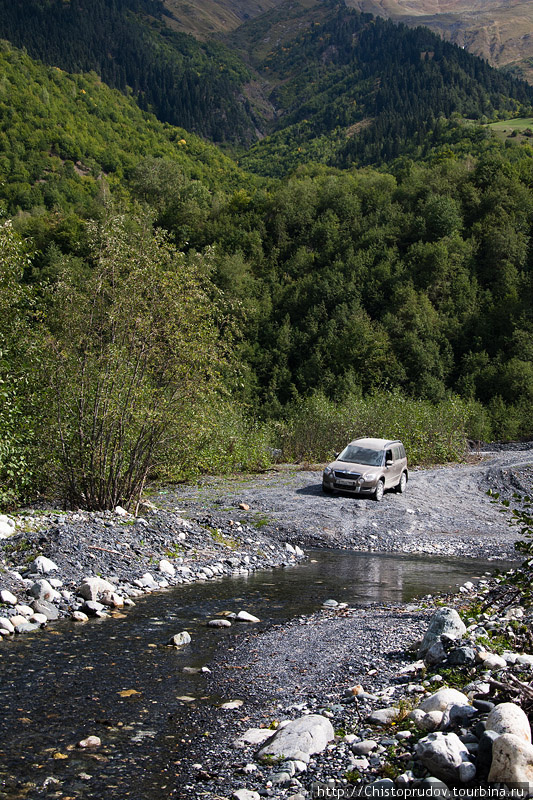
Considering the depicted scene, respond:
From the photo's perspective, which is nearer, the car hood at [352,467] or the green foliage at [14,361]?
the green foliage at [14,361]

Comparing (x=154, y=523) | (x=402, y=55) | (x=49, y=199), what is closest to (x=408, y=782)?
(x=154, y=523)

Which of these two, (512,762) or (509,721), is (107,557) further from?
(512,762)

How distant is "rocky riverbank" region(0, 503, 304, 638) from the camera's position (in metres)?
9.41

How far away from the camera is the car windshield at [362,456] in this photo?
69.3 feet

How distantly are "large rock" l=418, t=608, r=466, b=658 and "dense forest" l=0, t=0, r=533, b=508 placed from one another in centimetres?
813

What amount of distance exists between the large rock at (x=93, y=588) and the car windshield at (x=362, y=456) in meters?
12.3

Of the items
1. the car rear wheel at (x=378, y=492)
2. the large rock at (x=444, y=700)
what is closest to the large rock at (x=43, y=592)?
the large rock at (x=444, y=700)

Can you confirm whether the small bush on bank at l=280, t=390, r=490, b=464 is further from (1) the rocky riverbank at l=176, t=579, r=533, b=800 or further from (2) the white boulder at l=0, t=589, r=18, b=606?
(1) the rocky riverbank at l=176, t=579, r=533, b=800

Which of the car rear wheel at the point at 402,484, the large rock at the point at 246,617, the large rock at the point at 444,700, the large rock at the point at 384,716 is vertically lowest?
the car rear wheel at the point at 402,484

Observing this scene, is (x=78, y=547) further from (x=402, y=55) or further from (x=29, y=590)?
(x=402, y=55)

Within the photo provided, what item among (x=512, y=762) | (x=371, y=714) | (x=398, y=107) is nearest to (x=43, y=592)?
→ (x=371, y=714)

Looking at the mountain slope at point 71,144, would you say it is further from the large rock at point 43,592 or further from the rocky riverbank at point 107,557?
the large rock at point 43,592

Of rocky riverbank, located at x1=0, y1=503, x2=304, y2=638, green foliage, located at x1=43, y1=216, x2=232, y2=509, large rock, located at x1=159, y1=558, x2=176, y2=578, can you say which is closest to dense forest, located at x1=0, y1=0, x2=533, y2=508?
green foliage, located at x1=43, y1=216, x2=232, y2=509

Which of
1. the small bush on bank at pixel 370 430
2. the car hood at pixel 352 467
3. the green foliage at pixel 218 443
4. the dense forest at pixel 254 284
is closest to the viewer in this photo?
the dense forest at pixel 254 284
